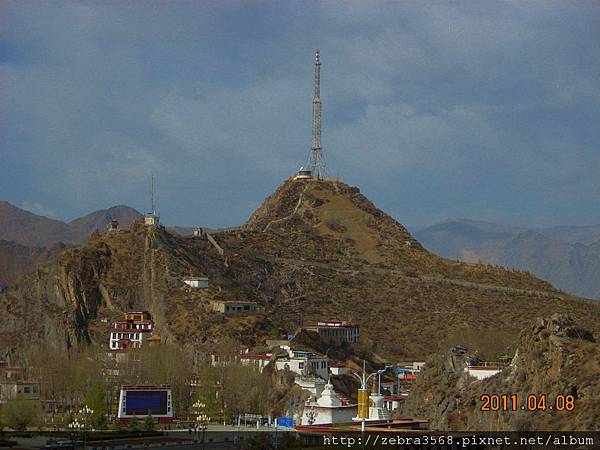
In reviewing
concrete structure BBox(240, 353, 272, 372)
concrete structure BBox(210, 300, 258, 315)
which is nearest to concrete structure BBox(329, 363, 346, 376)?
concrete structure BBox(240, 353, 272, 372)

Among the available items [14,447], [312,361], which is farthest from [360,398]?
[312,361]

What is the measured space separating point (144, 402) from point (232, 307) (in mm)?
44926

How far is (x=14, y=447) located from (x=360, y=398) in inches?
948

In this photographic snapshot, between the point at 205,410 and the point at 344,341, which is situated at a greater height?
the point at 344,341

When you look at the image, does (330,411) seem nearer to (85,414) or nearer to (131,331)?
(85,414)

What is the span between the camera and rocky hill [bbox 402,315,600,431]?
73.8 metres

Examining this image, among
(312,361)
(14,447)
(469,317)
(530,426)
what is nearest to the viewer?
(530,426)

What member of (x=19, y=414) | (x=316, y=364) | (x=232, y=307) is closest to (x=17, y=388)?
(x=19, y=414)

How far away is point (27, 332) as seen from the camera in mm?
171375

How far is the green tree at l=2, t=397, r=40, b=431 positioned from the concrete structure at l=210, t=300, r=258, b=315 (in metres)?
50.4

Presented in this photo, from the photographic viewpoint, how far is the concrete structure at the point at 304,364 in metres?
137

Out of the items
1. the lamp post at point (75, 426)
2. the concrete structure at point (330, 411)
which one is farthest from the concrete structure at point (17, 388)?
the concrete structure at point (330, 411)

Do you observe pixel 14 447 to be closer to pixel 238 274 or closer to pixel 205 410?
pixel 205 410
